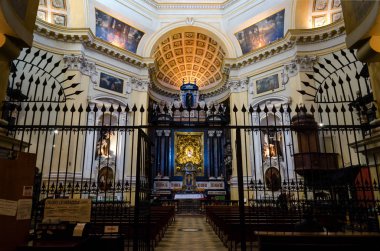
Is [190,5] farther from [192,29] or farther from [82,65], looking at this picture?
[82,65]

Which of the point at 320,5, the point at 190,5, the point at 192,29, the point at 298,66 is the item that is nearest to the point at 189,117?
the point at 298,66

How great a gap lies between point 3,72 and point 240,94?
14457 millimetres

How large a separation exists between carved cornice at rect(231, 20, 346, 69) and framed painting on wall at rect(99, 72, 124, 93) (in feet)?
27.7

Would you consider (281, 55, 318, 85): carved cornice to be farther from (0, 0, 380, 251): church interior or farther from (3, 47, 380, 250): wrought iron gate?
(3, 47, 380, 250): wrought iron gate

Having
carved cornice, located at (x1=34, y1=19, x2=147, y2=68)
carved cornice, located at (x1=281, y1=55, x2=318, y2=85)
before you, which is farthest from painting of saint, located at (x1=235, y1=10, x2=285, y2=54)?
carved cornice, located at (x1=34, y1=19, x2=147, y2=68)

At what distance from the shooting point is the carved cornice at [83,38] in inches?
527

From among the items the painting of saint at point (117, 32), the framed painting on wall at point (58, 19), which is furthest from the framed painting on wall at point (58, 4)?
the painting of saint at point (117, 32)

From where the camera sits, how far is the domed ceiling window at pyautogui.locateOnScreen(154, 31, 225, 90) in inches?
787

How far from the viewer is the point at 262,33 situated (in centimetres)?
1645

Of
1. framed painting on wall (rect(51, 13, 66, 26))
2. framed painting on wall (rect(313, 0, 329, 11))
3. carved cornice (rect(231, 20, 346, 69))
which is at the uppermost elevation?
framed painting on wall (rect(313, 0, 329, 11))

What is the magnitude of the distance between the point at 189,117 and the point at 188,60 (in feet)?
59.4

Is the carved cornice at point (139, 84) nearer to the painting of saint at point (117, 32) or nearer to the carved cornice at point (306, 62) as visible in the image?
the painting of saint at point (117, 32)

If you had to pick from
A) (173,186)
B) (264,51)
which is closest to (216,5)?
(264,51)

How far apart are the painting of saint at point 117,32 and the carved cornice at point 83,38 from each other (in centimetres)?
75
